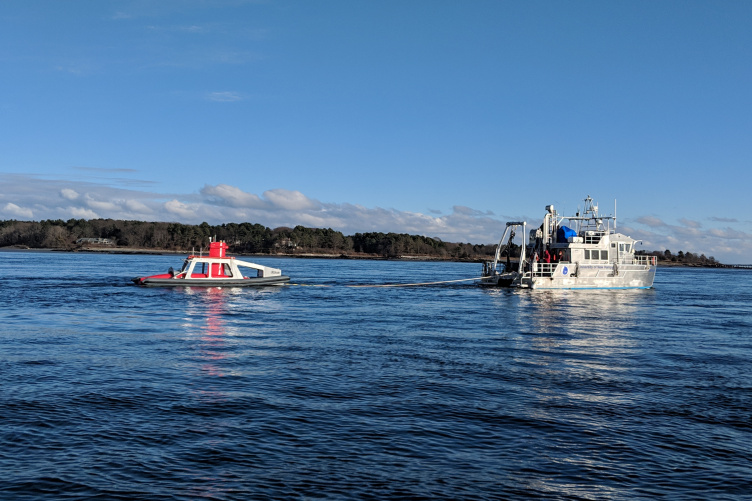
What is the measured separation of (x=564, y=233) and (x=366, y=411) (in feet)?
164

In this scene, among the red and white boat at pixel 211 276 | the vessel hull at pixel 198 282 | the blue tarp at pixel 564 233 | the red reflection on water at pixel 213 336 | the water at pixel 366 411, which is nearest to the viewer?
the water at pixel 366 411

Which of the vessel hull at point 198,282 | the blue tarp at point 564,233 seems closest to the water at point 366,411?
the vessel hull at point 198,282

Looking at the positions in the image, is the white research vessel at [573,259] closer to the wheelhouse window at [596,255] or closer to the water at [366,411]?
the wheelhouse window at [596,255]

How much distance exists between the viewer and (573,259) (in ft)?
196

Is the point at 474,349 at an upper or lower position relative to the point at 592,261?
lower

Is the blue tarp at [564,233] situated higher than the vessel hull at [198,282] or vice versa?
the blue tarp at [564,233]

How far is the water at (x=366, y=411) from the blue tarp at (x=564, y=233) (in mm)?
29178

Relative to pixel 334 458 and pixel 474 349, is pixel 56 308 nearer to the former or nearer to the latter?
pixel 474 349

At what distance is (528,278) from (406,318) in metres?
26.7

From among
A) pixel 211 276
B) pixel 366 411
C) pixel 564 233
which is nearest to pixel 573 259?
pixel 564 233

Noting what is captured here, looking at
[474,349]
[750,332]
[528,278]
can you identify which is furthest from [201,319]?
[528,278]

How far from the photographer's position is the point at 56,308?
37219 mm

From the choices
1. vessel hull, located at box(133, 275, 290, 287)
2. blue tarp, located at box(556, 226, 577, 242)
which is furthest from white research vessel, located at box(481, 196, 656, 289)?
vessel hull, located at box(133, 275, 290, 287)

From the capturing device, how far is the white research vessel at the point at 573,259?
2343 inches
